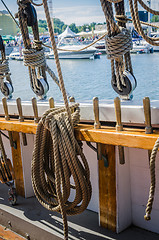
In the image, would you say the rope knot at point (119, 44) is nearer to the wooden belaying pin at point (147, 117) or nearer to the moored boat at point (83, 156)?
the moored boat at point (83, 156)

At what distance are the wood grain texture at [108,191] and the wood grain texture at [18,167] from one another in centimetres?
81

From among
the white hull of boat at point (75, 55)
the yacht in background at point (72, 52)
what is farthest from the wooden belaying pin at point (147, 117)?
the white hull of boat at point (75, 55)

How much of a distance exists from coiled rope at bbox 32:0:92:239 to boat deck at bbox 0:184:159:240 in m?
0.33

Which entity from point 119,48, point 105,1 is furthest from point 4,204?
point 105,1

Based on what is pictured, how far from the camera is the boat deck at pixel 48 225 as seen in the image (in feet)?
6.77

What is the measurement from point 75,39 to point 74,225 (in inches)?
693

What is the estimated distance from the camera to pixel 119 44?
1.82 meters

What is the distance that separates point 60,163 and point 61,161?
12 mm

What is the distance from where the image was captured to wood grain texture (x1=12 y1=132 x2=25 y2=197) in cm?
256

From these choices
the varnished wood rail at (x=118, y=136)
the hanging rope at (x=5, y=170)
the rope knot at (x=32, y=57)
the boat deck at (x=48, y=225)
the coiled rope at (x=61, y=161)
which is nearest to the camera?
the varnished wood rail at (x=118, y=136)

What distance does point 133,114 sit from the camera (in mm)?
1787

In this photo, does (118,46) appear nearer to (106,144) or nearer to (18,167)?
(106,144)

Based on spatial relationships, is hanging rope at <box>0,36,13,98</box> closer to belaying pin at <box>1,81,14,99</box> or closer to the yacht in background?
belaying pin at <box>1,81,14,99</box>

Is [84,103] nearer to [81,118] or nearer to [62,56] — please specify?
[81,118]
